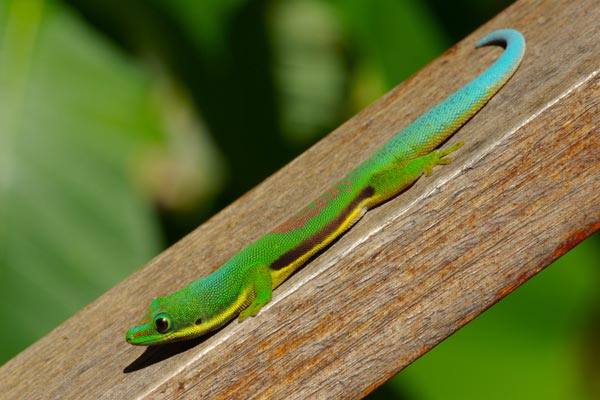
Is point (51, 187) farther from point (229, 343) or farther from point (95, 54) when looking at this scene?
point (229, 343)

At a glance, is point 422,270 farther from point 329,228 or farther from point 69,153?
point 69,153

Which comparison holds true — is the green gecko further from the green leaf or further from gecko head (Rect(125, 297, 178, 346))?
the green leaf

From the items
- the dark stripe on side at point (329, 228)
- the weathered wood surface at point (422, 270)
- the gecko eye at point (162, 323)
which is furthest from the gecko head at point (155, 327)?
the dark stripe on side at point (329, 228)

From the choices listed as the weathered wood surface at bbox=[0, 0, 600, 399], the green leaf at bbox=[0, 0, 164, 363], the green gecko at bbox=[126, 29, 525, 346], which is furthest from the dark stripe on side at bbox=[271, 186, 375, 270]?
the green leaf at bbox=[0, 0, 164, 363]

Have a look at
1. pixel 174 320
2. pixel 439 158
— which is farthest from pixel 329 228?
pixel 174 320

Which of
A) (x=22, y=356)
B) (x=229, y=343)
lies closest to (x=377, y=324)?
(x=229, y=343)

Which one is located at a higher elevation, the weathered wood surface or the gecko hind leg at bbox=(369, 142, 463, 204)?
the gecko hind leg at bbox=(369, 142, 463, 204)
